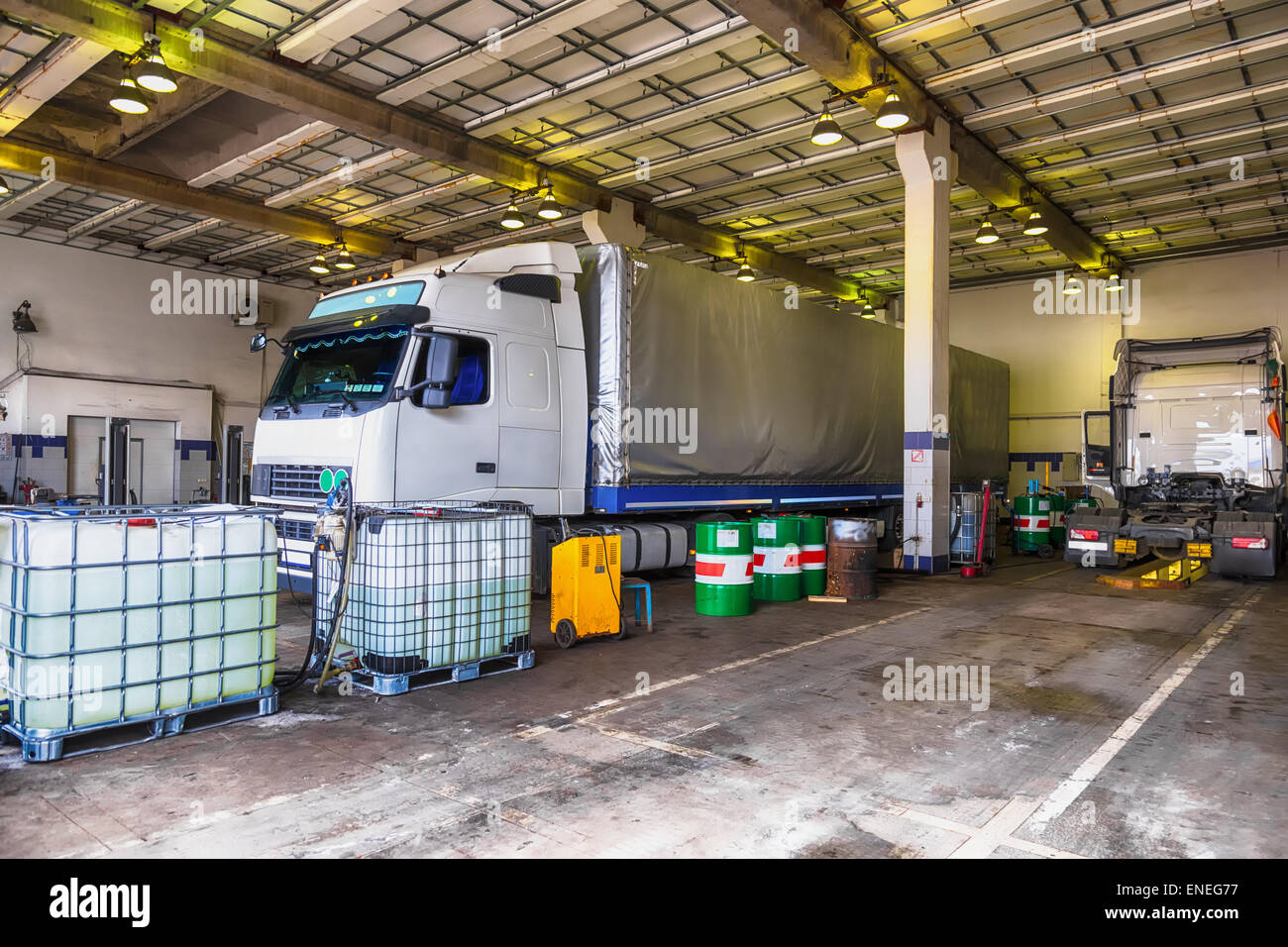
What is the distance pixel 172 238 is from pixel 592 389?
1477 centimetres

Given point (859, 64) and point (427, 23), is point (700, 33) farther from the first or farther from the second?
point (427, 23)

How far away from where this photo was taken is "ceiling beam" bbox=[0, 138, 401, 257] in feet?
46.9

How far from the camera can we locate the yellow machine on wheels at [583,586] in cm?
698

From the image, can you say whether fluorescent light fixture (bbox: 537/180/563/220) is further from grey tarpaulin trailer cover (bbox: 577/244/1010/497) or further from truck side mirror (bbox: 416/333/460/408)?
truck side mirror (bbox: 416/333/460/408)

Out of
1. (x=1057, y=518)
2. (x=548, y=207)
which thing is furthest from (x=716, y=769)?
(x=1057, y=518)

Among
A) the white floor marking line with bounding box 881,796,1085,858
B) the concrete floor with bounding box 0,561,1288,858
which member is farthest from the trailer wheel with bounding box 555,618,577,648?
the white floor marking line with bounding box 881,796,1085,858

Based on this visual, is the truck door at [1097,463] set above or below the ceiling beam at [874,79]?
below

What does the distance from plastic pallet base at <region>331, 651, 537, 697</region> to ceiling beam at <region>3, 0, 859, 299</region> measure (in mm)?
8788

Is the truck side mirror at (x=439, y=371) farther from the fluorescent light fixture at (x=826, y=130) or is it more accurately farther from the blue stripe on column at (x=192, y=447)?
the blue stripe on column at (x=192, y=447)

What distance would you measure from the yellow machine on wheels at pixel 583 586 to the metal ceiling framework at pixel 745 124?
250 inches

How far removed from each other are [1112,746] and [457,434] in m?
5.73

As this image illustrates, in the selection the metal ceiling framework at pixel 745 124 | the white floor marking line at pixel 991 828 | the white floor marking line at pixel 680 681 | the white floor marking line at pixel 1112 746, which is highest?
the metal ceiling framework at pixel 745 124

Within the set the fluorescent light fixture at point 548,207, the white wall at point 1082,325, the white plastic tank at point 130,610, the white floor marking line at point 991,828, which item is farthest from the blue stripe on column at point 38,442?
the white wall at point 1082,325

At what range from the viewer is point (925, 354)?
12938 millimetres
